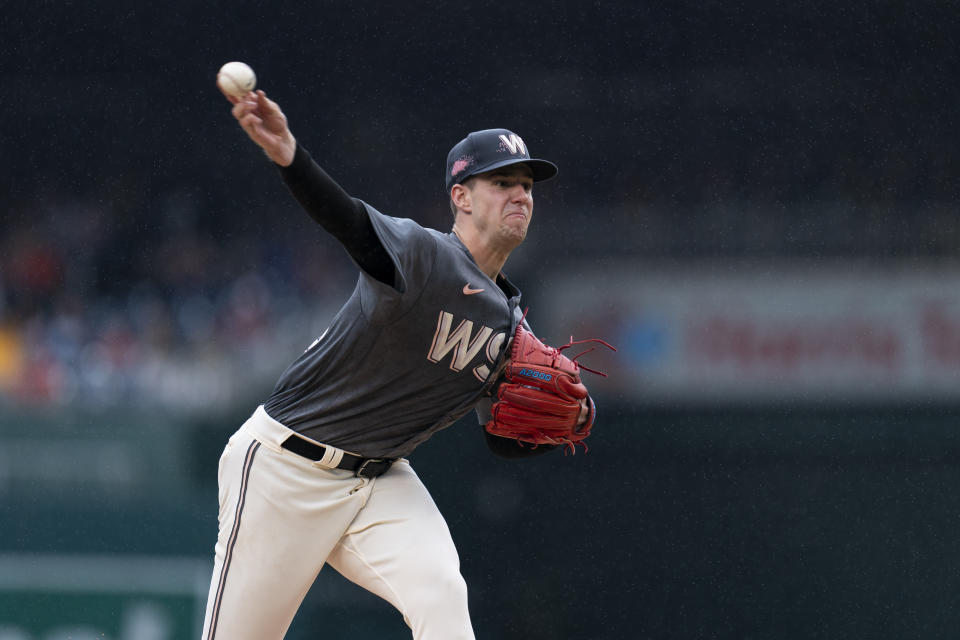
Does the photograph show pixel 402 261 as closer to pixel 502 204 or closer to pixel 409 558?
pixel 502 204

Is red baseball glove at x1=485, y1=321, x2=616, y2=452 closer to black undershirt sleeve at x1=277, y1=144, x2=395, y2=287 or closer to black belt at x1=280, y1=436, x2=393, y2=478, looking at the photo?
black belt at x1=280, y1=436, x2=393, y2=478

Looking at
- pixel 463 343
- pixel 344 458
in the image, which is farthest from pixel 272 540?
pixel 463 343

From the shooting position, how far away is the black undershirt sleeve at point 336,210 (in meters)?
1.77

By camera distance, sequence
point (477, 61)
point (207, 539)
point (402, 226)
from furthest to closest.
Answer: point (477, 61) < point (207, 539) < point (402, 226)

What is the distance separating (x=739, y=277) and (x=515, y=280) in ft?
2.38

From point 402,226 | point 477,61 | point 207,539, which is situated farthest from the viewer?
point 477,61

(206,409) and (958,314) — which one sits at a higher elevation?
(958,314)

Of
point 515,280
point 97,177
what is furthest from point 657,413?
point 97,177

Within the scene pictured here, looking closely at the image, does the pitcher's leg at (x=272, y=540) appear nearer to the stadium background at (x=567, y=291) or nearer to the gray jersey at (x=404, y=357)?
the gray jersey at (x=404, y=357)

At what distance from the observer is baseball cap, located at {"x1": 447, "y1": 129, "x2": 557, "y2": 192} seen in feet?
7.21

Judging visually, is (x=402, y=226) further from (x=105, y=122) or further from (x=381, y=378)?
(x=105, y=122)

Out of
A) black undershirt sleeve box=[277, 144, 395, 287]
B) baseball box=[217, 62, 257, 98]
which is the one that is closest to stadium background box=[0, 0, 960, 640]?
black undershirt sleeve box=[277, 144, 395, 287]

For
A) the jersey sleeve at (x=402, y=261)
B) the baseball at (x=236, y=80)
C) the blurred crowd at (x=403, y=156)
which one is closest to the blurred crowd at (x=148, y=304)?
the blurred crowd at (x=403, y=156)

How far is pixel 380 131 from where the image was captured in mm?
3797
